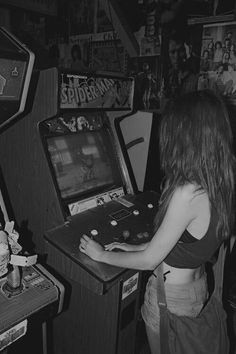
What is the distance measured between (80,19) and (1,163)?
7.17ft

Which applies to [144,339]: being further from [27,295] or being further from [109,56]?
[109,56]

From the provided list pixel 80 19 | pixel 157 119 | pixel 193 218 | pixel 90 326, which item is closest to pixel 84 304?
pixel 90 326

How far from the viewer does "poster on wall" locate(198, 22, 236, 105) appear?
2.39 metres

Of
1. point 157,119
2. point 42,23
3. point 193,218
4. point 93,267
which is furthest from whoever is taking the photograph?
point 42,23

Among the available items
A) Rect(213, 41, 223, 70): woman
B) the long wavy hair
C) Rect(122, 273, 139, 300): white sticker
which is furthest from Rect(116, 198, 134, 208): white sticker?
Rect(213, 41, 223, 70): woman

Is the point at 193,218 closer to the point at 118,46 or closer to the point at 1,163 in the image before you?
the point at 1,163

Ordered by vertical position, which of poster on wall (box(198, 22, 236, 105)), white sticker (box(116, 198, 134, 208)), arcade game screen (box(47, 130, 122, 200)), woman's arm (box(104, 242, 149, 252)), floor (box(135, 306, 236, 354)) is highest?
poster on wall (box(198, 22, 236, 105))

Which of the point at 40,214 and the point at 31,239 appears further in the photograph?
the point at 31,239


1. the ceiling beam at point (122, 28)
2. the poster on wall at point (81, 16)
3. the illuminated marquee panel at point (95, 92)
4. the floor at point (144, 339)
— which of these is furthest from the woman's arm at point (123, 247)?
the poster on wall at point (81, 16)

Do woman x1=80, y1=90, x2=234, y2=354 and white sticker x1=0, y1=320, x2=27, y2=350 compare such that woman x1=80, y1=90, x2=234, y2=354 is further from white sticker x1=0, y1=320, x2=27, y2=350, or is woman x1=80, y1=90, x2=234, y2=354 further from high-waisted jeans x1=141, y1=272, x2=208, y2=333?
white sticker x1=0, y1=320, x2=27, y2=350

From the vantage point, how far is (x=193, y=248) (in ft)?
3.75

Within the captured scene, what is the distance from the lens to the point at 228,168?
3.65ft

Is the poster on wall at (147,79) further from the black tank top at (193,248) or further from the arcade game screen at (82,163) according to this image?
the black tank top at (193,248)

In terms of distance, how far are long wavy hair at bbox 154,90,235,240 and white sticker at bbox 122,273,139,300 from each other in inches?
20.6
